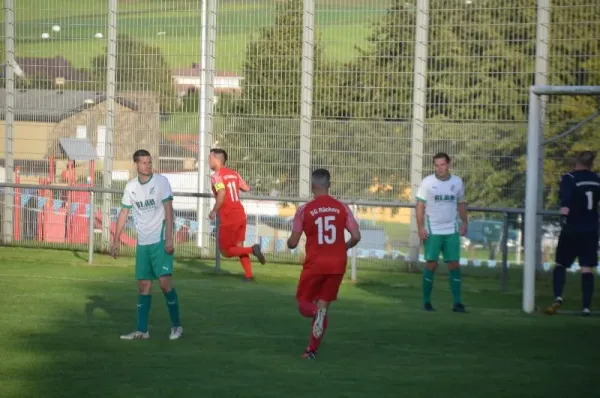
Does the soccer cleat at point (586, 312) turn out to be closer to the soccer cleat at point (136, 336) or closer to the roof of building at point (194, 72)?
the soccer cleat at point (136, 336)

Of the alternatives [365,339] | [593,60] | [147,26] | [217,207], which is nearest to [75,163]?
[147,26]

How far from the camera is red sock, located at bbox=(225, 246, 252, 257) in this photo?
17484 millimetres

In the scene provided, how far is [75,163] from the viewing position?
22.3 metres

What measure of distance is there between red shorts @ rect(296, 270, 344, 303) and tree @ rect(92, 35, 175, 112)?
11.7m

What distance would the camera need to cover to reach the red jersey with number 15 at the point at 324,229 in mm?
10664

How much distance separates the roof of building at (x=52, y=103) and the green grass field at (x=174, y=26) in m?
0.68

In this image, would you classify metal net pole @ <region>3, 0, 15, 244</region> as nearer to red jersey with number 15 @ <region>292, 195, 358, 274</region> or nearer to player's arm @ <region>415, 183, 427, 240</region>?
player's arm @ <region>415, 183, 427, 240</region>

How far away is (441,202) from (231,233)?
414cm

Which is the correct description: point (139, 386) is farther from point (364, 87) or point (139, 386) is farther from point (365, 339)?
point (364, 87)

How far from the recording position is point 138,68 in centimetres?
2219

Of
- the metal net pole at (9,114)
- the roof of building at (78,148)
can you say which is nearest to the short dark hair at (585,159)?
the roof of building at (78,148)

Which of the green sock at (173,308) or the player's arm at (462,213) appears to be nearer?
the green sock at (173,308)

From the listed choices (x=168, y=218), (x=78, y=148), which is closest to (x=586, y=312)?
(x=168, y=218)

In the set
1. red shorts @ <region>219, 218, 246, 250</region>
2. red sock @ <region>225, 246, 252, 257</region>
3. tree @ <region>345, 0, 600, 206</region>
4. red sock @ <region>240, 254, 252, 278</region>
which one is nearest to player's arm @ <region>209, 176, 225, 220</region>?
red shorts @ <region>219, 218, 246, 250</region>
